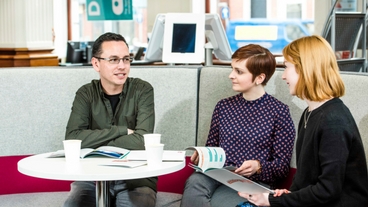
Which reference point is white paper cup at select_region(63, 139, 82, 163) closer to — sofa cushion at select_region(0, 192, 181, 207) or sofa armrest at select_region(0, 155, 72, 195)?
sofa cushion at select_region(0, 192, 181, 207)

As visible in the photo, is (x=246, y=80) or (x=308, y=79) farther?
(x=246, y=80)

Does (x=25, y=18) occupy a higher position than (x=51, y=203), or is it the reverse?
(x=25, y=18)

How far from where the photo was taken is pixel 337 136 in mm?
1973

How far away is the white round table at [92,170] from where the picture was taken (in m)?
2.07

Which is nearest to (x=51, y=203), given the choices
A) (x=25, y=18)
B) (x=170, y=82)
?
(x=170, y=82)

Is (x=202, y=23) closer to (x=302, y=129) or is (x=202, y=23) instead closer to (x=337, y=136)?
(x=302, y=129)

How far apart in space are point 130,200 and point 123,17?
4.99 meters

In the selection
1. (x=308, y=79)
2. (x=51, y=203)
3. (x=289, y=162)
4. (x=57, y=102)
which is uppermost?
(x=308, y=79)

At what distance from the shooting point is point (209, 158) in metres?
2.46

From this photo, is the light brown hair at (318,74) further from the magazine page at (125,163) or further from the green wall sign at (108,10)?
the green wall sign at (108,10)

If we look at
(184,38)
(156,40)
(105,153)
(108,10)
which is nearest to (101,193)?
(105,153)

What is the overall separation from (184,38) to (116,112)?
108cm

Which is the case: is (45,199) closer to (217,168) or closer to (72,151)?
(72,151)

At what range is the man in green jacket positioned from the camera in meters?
2.74
